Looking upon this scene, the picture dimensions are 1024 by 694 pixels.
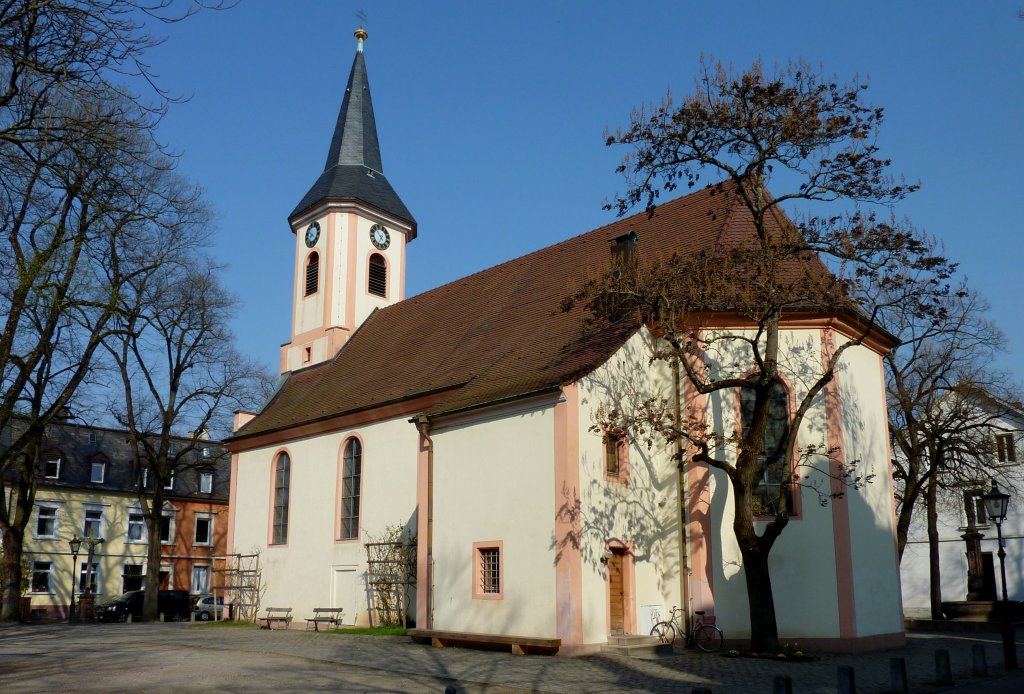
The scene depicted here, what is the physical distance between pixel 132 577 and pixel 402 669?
112 feet

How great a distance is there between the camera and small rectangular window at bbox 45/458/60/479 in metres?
42.0

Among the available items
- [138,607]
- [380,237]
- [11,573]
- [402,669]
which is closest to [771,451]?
[402,669]

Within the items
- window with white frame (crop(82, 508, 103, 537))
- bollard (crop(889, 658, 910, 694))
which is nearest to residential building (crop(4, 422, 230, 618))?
window with white frame (crop(82, 508, 103, 537))

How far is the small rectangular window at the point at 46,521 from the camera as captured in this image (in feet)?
134

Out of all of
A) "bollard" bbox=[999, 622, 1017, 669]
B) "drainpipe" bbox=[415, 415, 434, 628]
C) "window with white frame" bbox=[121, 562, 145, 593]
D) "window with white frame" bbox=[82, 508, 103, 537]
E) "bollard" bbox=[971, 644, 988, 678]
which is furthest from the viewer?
"window with white frame" bbox=[121, 562, 145, 593]

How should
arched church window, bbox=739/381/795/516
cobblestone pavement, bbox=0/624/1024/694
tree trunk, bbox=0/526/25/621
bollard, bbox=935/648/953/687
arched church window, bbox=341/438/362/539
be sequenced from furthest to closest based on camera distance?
tree trunk, bbox=0/526/25/621, arched church window, bbox=341/438/362/539, arched church window, bbox=739/381/795/516, bollard, bbox=935/648/953/687, cobblestone pavement, bbox=0/624/1024/694

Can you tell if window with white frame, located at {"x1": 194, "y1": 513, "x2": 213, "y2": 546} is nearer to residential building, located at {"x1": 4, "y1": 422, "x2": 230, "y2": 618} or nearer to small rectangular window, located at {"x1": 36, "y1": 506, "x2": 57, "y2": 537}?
residential building, located at {"x1": 4, "y1": 422, "x2": 230, "y2": 618}

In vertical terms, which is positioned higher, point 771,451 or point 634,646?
point 771,451

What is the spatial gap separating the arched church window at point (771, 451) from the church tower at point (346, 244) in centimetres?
1533

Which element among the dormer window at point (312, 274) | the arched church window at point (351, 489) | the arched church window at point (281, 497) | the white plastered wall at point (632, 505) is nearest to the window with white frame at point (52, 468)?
the dormer window at point (312, 274)

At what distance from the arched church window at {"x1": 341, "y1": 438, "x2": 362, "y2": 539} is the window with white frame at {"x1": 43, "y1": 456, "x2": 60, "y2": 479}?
24495 millimetres

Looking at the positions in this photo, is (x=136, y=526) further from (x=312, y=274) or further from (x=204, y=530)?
(x=312, y=274)

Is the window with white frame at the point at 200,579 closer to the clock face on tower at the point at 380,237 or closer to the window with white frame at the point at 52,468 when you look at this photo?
the window with white frame at the point at 52,468

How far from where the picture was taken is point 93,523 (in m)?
42.5
